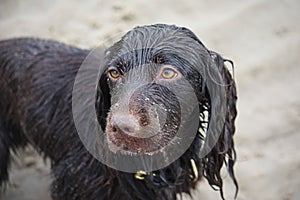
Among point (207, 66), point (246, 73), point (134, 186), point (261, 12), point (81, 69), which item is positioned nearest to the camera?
point (207, 66)

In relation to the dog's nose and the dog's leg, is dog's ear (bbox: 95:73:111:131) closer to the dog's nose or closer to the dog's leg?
the dog's nose

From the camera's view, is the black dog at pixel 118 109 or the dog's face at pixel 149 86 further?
the black dog at pixel 118 109

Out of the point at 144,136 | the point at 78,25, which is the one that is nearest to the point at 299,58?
the point at 78,25

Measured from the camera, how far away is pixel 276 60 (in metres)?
4.92

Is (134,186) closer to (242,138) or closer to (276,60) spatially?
(242,138)

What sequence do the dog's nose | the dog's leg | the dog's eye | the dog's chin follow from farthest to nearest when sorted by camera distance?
the dog's leg, the dog's eye, the dog's chin, the dog's nose

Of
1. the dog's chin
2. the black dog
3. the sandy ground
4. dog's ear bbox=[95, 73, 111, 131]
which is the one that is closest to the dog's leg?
the black dog

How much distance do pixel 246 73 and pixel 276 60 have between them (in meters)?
0.30

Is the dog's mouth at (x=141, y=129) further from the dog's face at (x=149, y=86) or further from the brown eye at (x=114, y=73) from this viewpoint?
the brown eye at (x=114, y=73)

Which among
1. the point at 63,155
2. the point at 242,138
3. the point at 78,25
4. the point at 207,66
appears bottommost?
the point at 242,138

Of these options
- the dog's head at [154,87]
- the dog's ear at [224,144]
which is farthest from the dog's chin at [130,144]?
the dog's ear at [224,144]

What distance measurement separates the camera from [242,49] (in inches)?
200

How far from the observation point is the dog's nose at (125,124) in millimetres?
2381

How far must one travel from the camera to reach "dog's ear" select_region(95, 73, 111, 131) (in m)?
2.81
